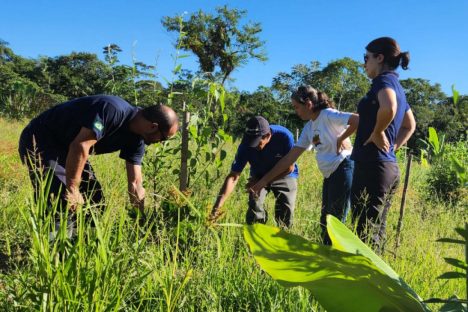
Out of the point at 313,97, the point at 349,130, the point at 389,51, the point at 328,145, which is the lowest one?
the point at 328,145

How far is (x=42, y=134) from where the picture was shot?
2.93 metres

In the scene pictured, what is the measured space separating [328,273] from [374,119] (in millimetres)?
2236

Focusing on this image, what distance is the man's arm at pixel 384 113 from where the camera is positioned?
2.62m

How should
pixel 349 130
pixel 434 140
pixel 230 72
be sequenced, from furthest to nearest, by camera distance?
pixel 230 72, pixel 349 130, pixel 434 140

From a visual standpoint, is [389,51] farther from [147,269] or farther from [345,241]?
[345,241]

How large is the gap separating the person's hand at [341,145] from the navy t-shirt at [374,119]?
44 centimetres

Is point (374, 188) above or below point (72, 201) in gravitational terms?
above

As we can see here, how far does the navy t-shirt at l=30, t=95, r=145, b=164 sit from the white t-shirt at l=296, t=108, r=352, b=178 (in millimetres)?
1440

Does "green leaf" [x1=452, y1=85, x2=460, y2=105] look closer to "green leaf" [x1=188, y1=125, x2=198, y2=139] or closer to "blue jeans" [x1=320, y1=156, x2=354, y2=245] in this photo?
"green leaf" [x1=188, y1=125, x2=198, y2=139]

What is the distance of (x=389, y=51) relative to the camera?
277cm

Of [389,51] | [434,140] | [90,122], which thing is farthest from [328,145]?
[434,140]

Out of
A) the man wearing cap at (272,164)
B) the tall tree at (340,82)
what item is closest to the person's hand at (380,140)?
the man wearing cap at (272,164)

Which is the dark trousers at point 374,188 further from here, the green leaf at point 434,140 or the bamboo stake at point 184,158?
the green leaf at point 434,140

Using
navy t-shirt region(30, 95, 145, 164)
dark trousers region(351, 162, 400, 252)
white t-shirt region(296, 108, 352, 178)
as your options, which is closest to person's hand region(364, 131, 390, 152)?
dark trousers region(351, 162, 400, 252)
